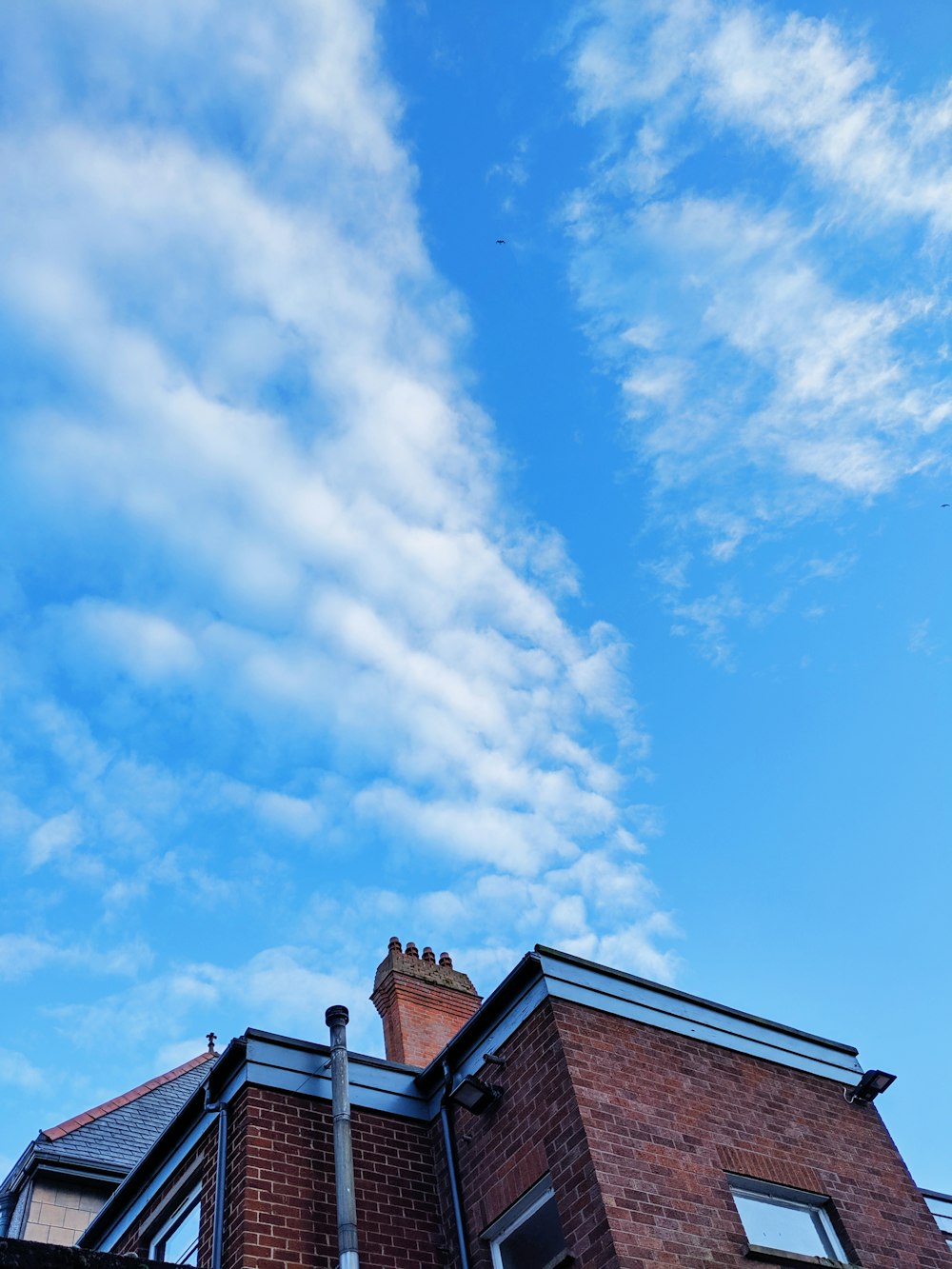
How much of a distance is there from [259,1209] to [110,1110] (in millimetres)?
7560

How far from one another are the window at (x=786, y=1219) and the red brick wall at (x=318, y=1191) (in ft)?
8.63

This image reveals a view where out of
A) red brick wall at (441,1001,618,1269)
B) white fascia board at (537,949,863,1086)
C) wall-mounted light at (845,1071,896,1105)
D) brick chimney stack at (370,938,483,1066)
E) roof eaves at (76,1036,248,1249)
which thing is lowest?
red brick wall at (441,1001,618,1269)

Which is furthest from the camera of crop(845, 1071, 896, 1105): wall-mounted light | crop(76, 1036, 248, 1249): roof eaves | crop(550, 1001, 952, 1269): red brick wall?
crop(845, 1071, 896, 1105): wall-mounted light

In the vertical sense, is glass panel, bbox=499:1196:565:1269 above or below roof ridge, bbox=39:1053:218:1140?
below

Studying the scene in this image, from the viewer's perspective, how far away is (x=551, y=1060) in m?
8.85

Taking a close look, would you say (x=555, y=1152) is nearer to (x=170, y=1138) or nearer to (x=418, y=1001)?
(x=170, y=1138)

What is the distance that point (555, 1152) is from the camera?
330 inches

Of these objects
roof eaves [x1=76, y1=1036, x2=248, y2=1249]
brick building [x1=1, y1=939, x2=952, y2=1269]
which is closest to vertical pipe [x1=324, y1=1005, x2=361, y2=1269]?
brick building [x1=1, y1=939, x2=952, y2=1269]

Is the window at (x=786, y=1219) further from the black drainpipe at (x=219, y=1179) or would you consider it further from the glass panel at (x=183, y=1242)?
the glass panel at (x=183, y=1242)

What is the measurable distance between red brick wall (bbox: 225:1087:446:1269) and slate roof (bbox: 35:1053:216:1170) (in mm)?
3724

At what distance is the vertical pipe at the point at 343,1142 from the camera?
8.14 metres

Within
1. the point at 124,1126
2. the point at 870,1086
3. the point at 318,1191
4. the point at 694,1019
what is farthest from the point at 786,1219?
the point at 124,1126

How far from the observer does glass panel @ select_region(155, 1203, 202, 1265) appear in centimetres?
921

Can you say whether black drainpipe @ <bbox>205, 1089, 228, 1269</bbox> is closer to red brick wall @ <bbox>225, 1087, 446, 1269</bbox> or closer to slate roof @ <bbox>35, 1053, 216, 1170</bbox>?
red brick wall @ <bbox>225, 1087, 446, 1269</bbox>
